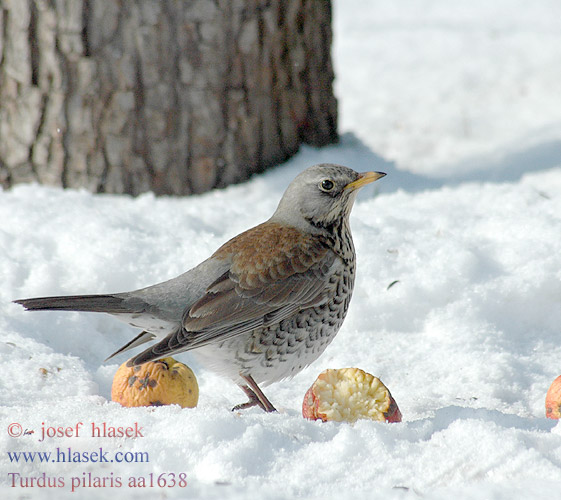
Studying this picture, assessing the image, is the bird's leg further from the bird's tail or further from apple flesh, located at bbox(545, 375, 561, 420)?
apple flesh, located at bbox(545, 375, 561, 420)

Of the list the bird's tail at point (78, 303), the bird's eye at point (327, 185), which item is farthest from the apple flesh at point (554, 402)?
the bird's tail at point (78, 303)

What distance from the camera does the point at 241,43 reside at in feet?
19.5

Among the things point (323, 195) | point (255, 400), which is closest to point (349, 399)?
point (255, 400)

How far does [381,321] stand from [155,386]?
1.47 metres

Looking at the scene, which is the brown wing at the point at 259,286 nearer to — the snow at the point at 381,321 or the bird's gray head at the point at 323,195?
the bird's gray head at the point at 323,195

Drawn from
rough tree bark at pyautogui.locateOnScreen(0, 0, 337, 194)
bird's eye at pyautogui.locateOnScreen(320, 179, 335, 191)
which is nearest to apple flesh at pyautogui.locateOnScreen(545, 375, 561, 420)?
bird's eye at pyautogui.locateOnScreen(320, 179, 335, 191)

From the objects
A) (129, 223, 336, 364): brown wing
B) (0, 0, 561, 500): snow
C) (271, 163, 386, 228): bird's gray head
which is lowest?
(0, 0, 561, 500): snow

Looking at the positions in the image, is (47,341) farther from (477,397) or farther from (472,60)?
(472,60)

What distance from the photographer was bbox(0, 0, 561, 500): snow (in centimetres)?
285

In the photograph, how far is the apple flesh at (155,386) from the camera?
3.54 meters

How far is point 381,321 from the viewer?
14.7 feet

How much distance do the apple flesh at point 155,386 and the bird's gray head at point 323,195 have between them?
954 mm

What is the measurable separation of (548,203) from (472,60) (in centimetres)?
407

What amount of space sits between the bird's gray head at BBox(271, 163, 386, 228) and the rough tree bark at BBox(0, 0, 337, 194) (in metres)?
2.16
